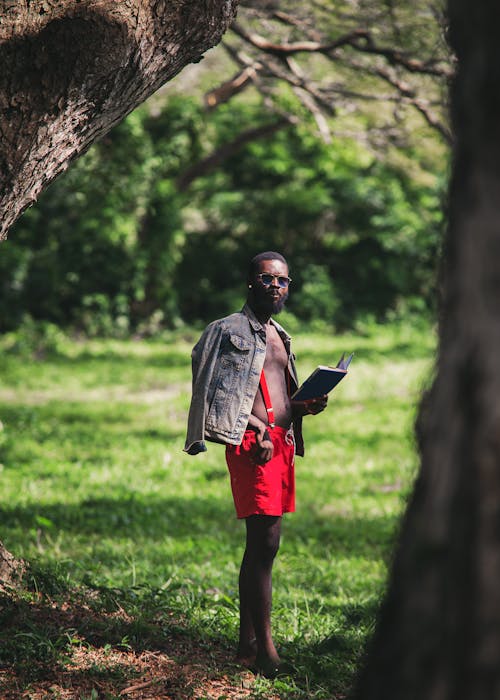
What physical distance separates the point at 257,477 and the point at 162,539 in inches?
123

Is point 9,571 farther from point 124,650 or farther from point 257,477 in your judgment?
point 257,477

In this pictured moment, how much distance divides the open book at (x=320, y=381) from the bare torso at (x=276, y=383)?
75mm

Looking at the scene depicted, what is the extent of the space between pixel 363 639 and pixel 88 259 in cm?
1656

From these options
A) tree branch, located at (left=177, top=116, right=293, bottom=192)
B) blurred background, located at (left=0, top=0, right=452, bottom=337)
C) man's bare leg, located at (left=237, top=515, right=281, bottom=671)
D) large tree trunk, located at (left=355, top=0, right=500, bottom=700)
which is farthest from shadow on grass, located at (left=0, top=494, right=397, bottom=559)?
tree branch, located at (left=177, top=116, right=293, bottom=192)

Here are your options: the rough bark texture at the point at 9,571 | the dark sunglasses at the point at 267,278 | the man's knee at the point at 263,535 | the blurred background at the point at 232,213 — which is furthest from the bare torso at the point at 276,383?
the blurred background at the point at 232,213

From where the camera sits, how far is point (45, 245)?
19.3 meters

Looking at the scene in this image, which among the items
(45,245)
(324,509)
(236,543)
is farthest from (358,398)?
(45,245)

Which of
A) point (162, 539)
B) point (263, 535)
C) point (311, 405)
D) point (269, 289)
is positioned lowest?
→ point (162, 539)

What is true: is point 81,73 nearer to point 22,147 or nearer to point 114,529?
point 22,147

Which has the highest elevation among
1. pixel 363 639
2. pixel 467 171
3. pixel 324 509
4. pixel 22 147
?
pixel 467 171

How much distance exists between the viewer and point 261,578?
4105mm

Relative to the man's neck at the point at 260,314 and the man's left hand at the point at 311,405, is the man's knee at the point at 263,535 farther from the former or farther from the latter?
the man's neck at the point at 260,314

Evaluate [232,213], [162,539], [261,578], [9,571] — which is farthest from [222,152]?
[261,578]

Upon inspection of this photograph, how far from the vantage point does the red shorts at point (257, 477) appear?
159 inches
